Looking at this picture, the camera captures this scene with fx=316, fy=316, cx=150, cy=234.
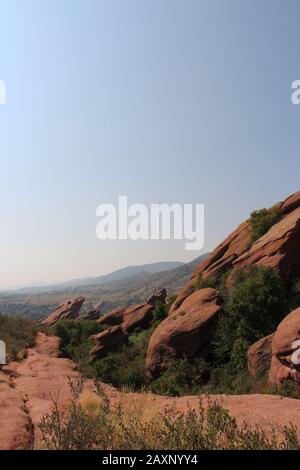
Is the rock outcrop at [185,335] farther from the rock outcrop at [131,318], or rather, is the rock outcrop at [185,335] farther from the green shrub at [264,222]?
the rock outcrop at [131,318]

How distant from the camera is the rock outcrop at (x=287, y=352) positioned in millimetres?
12062

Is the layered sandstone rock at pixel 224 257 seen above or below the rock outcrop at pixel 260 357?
above

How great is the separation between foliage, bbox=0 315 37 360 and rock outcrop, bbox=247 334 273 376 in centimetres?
1348

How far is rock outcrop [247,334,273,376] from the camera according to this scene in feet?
48.8

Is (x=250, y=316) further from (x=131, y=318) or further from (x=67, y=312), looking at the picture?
(x=67, y=312)

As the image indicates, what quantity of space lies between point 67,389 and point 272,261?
14.4 m

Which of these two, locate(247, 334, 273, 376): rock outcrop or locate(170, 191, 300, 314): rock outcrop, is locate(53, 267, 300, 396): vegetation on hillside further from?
locate(170, 191, 300, 314): rock outcrop

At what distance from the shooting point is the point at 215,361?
18422mm

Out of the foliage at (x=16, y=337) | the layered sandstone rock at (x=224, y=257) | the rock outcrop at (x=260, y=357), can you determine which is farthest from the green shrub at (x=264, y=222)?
the foliage at (x=16, y=337)

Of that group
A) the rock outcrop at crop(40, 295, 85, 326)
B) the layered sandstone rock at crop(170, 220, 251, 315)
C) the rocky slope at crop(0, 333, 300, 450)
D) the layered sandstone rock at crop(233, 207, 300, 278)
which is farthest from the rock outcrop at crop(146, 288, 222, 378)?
the rock outcrop at crop(40, 295, 85, 326)

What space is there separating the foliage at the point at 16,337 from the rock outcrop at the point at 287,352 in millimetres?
14497

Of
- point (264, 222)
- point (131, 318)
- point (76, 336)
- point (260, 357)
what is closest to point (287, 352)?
point (260, 357)

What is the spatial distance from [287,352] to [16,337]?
2123 cm
